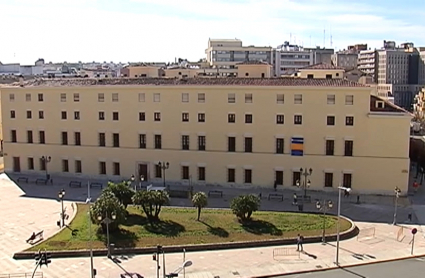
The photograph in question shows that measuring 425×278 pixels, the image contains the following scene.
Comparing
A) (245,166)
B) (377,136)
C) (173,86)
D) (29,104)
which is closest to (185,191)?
(245,166)

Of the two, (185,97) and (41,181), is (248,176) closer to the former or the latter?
(185,97)

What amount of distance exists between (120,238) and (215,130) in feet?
62.4

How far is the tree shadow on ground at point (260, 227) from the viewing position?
36.3 metres

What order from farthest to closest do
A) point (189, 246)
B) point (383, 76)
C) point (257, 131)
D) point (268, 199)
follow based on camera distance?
point (383, 76), point (257, 131), point (268, 199), point (189, 246)

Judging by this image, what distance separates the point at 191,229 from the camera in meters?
36.9

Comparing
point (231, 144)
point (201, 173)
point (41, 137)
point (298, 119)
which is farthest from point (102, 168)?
point (298, 119)

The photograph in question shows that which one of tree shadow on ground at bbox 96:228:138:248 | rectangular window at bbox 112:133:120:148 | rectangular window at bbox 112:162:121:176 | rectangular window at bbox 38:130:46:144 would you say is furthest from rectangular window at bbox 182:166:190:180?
rectangular window at bbox 38:130:46:144

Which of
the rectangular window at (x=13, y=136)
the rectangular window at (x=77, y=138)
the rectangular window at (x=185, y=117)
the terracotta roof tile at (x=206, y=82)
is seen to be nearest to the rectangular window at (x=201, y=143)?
the rectangular window at (x=185, y=117)

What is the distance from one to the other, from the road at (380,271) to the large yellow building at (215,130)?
17.1 metres

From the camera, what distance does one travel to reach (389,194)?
4747 cm

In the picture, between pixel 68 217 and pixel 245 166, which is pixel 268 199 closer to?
pixel 245 166

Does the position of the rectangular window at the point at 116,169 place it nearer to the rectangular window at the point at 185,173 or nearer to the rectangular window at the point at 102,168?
the rectangular window at the point at 102,168

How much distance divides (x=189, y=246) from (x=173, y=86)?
22.0 metres

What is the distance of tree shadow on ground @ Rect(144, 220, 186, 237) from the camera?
119 ft
